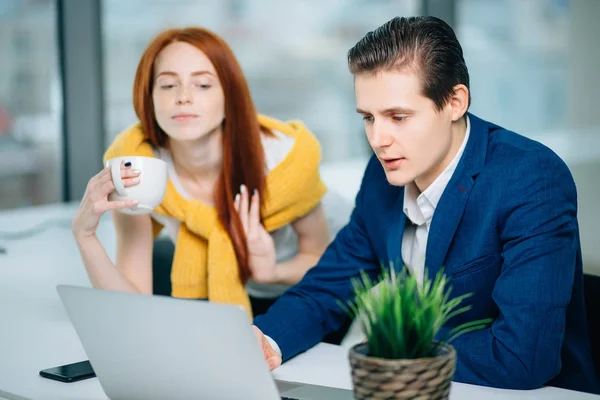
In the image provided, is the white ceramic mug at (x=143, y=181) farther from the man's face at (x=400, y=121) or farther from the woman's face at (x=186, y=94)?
the man's face at (x=400, y=121)

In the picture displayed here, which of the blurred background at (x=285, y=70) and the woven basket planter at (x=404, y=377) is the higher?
the blurred background at (x=285, y=70)

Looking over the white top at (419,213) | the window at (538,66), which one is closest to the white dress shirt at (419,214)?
the white top at (419,213)

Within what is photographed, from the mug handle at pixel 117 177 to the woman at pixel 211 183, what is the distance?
0.20m

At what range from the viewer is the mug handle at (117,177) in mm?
1541

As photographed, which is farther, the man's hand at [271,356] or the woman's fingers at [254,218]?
the woman's fingers at [254,218]

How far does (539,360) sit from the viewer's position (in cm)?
117

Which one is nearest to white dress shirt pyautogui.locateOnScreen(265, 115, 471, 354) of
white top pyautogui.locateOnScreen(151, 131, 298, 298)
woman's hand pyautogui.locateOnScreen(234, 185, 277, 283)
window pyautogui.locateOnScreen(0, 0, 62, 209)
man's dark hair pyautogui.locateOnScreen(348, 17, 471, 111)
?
man's dark hair pyautogui.locateOnScreen(348, 17, 471, 111)

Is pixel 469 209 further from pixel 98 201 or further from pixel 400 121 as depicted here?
pixel 98 201

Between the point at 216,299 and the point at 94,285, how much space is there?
0.28 meters

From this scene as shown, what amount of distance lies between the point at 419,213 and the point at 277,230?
2.07 feet

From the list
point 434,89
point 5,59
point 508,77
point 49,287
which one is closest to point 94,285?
point 49,287

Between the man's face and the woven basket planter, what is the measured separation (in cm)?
51

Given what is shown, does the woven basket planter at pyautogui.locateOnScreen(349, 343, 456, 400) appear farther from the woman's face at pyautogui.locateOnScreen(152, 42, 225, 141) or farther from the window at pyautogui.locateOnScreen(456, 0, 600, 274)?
the window at pyautogui.locateOnScreen(456, 0, 600, 274)

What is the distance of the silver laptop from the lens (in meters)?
0.90
